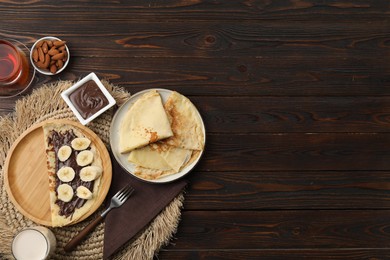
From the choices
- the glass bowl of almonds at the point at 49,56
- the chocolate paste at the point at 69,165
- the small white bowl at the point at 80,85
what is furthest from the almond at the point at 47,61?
the chocolate paste at the point at 69,165

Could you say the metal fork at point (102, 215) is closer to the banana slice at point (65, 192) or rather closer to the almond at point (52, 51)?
the banana slice at point (65, 192)

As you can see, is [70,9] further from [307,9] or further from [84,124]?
[307,9]

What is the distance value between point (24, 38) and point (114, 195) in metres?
0.75

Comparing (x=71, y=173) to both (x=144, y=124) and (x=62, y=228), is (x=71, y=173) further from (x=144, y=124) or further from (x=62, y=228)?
(x=144, y=124)

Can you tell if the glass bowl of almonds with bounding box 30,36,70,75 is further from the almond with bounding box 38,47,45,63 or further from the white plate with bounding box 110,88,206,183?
the white plate with bounding box 110,88,206,183

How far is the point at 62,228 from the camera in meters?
1.73

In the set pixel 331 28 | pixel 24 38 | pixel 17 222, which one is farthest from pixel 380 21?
pixel 17 222

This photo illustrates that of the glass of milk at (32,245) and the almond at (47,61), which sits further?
the almond at (47,61)

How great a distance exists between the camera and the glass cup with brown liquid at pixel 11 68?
175 cm

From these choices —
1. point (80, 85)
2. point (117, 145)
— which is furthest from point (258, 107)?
point (80, 85)

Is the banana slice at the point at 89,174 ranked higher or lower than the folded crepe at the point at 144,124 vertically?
lower

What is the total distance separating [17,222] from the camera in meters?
1.72

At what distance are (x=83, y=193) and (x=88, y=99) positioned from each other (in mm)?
359

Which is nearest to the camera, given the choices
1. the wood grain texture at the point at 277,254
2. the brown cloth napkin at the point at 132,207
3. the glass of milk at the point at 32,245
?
the glass of milk at the point at 32,245
